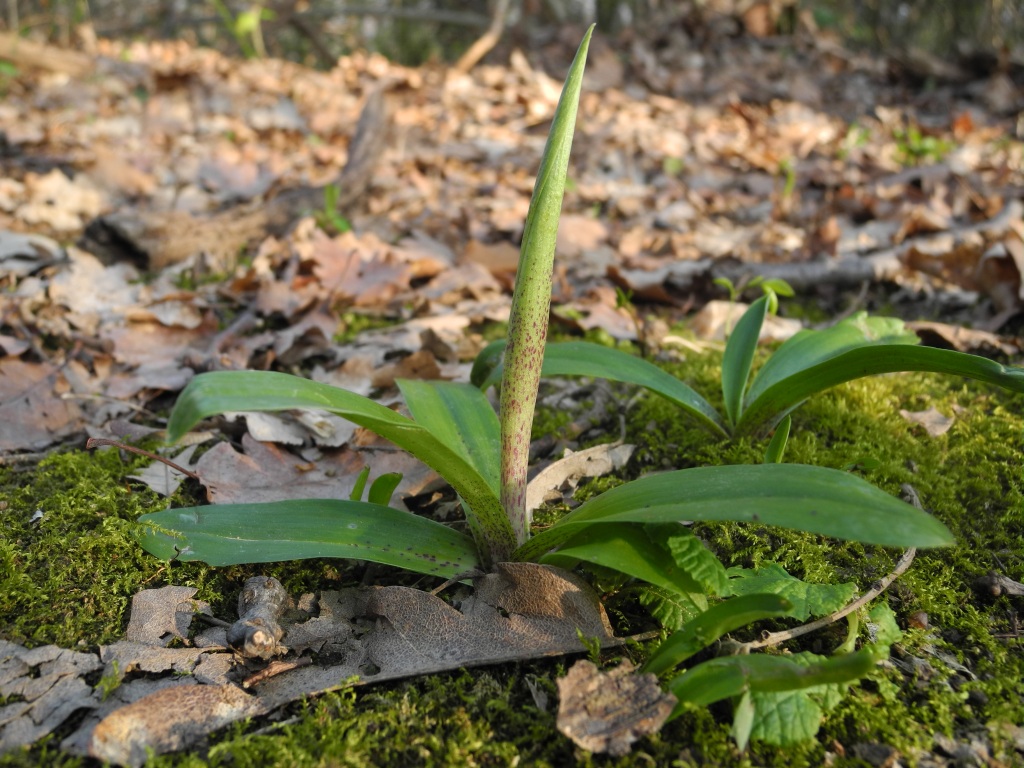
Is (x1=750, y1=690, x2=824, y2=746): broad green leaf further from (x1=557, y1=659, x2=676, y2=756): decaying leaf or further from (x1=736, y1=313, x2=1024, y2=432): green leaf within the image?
(x1=736, y1=313, x2=1024, y2=432): green leaf

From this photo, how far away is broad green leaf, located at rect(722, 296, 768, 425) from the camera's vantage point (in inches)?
83.8

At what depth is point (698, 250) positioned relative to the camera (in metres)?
4.16

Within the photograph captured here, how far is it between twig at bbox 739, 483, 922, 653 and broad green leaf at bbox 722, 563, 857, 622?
0.02 metres

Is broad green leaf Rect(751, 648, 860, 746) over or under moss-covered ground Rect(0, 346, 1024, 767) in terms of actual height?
over

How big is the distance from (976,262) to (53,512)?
385cm

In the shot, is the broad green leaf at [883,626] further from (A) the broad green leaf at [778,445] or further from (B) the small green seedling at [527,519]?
(A) the broad green leaf at [778,445]

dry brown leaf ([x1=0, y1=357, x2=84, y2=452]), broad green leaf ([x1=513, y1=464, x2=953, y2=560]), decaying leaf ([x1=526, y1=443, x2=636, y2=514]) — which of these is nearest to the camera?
broad green leaf ([x1=513, y1=464, x2=953, y2=560])

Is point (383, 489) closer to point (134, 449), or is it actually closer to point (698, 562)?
point (134, 449)

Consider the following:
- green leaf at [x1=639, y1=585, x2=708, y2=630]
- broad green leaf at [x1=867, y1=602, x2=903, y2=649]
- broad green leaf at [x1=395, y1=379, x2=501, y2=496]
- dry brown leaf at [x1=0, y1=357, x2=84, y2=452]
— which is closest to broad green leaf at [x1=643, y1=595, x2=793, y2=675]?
green leaf at [x1=639, y1=585, x2=708, y2=630]

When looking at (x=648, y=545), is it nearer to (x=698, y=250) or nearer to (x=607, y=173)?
(x=698, y=250)

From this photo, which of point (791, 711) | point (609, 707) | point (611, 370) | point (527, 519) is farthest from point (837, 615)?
point (611, 370)

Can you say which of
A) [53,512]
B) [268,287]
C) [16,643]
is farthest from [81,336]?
[16,643]

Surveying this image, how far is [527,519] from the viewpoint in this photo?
1.71 meters

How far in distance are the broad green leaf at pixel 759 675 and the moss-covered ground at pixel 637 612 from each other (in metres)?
0.08
